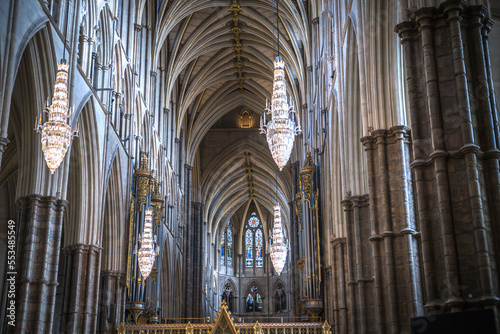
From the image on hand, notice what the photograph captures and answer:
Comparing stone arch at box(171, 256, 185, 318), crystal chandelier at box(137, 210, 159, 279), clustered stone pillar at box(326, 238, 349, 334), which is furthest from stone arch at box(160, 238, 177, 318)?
clustered stone pillar at box(326, 238, 349, 334)

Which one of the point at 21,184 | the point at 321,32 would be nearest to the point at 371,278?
the point at 21,184

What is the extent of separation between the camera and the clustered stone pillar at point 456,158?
8.23 m

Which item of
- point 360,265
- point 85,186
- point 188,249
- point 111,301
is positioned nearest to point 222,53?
point 188,249

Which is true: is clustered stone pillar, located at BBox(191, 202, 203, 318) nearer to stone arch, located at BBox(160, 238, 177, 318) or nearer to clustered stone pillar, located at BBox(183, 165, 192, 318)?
clustered stone pillar, located at BBox(183, 165, 192, 318)

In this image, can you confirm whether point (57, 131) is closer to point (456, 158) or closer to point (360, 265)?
point (360, 265)

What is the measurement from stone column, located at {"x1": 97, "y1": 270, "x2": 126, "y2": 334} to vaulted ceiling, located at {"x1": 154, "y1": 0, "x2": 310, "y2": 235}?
13.6 metres

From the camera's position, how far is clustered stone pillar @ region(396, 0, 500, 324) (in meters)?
8.23

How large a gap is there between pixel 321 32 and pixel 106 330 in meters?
15.3

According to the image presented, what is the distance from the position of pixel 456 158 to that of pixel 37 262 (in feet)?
37.0

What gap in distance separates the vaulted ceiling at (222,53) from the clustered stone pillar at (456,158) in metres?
21.8

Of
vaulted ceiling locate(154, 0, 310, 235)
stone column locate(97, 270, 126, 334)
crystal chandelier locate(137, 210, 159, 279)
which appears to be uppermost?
vaulted ceiling locate(154, 0, 310, 235)

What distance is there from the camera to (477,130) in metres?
8.84

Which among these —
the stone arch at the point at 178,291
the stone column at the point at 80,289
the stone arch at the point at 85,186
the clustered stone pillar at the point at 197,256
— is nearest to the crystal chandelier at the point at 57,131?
the stone arch at the point at 85,186

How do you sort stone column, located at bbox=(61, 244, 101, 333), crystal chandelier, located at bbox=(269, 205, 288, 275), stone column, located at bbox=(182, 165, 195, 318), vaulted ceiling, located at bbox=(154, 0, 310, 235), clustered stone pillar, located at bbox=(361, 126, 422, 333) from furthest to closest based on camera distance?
1. stone column, located at bbox=(182, 165, 195, 318)
2. vaulted ceiling, located at bbox=(154, 0, 310, 235)
3. crystal chandelier, located at bbox=(269, 205, 288, 275)
4. stone column, located at bbox=(61, 244, 101, 333)
5. clustered stone pillar, located at bbox=(361, 126, 422, 333)
